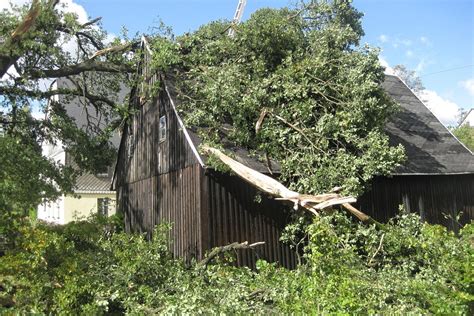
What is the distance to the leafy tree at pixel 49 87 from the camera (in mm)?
13312

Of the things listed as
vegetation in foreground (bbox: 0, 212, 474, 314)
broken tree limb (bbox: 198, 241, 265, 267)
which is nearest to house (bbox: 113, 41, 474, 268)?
broken tree limb (bbox: 198, 241, 265, 267)

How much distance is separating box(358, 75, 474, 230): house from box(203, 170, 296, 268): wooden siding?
295 cm

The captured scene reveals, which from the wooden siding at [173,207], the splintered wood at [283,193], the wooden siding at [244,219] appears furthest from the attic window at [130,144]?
the wooden siding at [244,219]

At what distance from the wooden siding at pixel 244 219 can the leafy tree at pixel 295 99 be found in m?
1.07

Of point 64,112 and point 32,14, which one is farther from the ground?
point 32,14

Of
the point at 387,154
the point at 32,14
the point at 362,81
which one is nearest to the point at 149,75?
the point at 32,14

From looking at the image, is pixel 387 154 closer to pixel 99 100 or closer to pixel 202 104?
pixel 202 104

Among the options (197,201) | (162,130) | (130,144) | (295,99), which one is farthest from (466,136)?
(197,201)

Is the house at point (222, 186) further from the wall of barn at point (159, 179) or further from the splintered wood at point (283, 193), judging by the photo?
the splintered wood at point (283, 193)

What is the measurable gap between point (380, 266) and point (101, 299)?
6.17m

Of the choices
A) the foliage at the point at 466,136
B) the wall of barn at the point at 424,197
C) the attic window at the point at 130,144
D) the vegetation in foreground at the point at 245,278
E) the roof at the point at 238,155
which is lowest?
the vegetation in foreground at the point at 245,278

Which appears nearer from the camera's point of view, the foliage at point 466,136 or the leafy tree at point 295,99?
the leafy tree at point 295,99

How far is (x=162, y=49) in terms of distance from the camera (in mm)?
14484

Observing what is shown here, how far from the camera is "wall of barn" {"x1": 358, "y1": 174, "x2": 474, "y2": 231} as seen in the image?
45.7 ft
